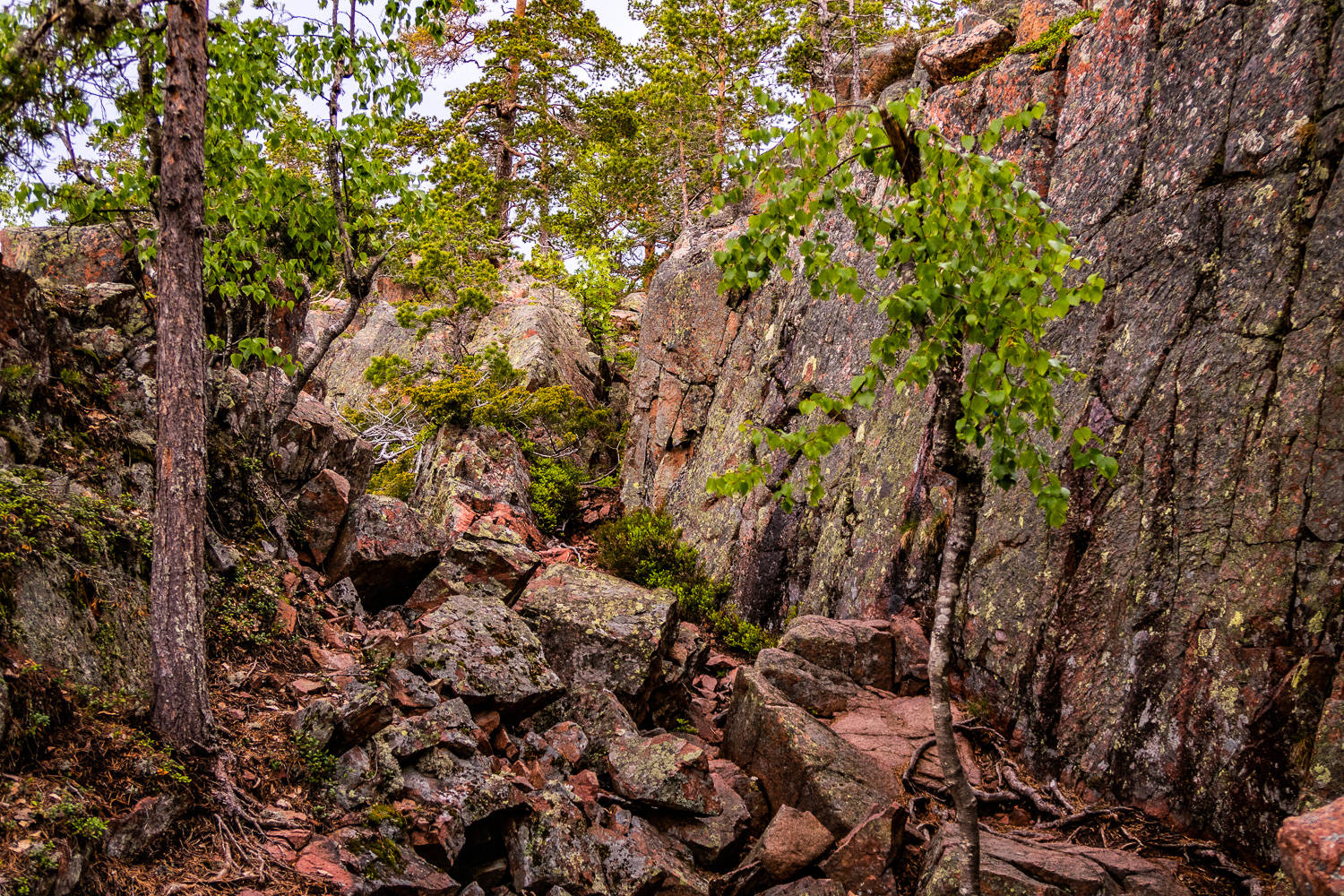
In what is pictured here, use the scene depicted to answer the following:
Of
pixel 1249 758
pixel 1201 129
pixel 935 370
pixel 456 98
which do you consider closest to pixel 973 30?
pixel 1201 129

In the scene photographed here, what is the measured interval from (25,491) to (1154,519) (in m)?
10.5

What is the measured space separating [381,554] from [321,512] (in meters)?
1.32

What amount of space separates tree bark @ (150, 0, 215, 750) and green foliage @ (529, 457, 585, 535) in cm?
1142

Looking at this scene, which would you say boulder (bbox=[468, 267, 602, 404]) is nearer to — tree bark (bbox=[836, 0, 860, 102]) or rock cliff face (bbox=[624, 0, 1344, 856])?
tree bark (bbox=[836, 0, 860, 102])

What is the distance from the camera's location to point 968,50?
44.7ft

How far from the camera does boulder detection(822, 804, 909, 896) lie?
275 inches

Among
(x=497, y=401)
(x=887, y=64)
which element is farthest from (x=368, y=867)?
(x=887, y=64)

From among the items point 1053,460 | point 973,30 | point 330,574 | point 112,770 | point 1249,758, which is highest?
point 973,30

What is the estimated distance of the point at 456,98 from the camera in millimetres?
27203

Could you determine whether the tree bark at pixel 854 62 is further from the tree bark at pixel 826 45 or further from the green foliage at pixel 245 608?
the green foliage at pixel 245 608

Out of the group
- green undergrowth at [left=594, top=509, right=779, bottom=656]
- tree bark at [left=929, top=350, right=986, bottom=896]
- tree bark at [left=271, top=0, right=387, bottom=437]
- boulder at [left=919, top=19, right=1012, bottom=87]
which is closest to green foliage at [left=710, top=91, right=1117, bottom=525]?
tree bark at [left=929, top=350, right=986, bottom=896]

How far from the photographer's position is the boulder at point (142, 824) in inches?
195

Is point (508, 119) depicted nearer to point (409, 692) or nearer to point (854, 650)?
point (854, 650)

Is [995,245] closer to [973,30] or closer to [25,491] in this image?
[25,491]
